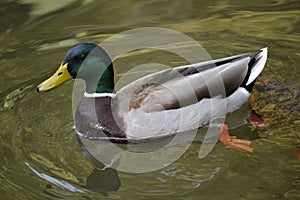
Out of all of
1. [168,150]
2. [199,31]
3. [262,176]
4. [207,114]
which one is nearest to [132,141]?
[168,150]

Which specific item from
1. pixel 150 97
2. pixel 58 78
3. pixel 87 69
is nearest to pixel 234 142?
pixel 150 97

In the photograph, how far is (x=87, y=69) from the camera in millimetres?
5672

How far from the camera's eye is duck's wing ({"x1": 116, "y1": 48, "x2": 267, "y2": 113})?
5539mm

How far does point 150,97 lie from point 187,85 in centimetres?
32

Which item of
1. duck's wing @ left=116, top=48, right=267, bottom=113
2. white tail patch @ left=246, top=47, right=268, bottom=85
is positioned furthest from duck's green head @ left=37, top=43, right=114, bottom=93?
white tail patch @ left=246, top=47, right=268, bottom=85

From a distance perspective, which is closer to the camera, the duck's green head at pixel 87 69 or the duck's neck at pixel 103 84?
the duck's green head at pixel 87 69

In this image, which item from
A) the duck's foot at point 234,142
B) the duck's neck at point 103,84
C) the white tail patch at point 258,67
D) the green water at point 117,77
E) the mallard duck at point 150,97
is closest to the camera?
the green water at point 117,77

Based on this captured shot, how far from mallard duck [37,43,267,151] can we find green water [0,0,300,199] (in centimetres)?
25

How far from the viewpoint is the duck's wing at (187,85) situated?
5539 millimetres

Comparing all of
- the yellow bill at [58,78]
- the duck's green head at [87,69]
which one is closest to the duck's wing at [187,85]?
the duck's green head at [87,69]

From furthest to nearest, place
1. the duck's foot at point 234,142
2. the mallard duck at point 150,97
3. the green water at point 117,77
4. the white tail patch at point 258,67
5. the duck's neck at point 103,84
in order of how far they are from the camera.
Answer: the white tail patch at point 258,67 → the duck's neck at point 103,84 → the mallard duck at point 150,97 → the duck's foot at point 234,142 → the green water at point 117,77

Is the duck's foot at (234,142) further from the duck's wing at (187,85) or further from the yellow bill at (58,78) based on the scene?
the yellow bill at (58,78)

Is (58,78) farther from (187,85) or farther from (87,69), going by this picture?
(187,85)

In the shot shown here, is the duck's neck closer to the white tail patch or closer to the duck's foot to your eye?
the duck's foot
